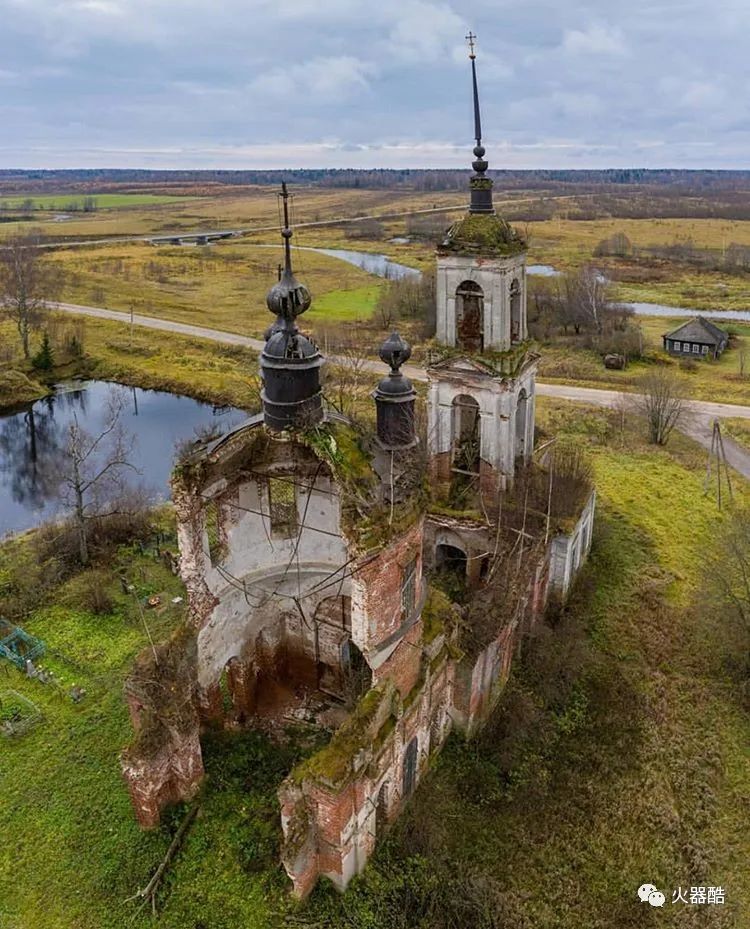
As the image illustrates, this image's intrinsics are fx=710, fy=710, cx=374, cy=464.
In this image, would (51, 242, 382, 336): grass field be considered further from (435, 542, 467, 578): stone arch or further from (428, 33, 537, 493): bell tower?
(435, 542, 467, 578): stone arch

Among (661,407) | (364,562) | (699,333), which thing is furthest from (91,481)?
(699,333)

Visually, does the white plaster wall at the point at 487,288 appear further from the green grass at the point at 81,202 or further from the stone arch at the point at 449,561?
the green grass at the point at 81,202

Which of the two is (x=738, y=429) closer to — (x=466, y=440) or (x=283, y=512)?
(x=466, y=440)

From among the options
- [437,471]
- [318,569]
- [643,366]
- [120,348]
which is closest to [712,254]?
[643,366]

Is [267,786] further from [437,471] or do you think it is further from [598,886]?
[437,471]

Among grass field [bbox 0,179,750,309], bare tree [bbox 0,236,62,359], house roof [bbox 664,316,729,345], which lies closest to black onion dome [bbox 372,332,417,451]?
grass field [bbox 0,179,750,309]

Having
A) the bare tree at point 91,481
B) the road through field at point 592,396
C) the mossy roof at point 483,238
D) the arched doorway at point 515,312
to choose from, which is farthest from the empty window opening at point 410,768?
the road through field at point 592,396
